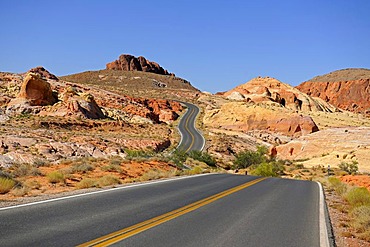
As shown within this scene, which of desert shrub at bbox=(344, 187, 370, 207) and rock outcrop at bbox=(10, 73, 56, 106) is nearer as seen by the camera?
desert shrub at bbox=(344, 187, 370, 207)

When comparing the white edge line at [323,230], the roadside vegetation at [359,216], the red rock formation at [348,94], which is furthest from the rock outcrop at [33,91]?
the red rock formation at [348,94]

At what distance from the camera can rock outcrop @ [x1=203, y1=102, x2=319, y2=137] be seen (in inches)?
3064

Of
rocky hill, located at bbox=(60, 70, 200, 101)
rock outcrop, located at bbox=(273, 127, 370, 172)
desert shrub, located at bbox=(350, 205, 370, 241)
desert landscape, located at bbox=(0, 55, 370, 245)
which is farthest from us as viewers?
rocky hill, located at bbox=(60, 70, 200, 101)

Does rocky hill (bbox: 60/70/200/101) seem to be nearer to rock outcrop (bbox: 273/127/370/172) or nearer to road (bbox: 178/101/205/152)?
road (bbox: 178/101/205/152)

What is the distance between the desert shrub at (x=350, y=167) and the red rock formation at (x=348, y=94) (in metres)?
116

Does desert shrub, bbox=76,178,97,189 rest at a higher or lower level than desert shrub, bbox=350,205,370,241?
higher

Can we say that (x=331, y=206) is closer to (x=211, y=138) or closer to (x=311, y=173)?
(x=311, y=173)

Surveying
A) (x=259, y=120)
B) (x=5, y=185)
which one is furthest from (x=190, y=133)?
(x=5, y=185)

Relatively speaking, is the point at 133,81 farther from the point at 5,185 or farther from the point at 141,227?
the point at 141,227

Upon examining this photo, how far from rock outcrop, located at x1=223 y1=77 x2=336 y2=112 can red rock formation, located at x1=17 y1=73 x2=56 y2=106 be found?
61.7 meters

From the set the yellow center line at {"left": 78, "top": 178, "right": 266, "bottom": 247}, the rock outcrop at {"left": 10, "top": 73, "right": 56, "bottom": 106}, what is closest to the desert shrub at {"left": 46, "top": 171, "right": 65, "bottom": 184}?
the yellow center line at {"left": 78, "top": 178, "right": 266, "bottom": 247}

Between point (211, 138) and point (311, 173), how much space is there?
104 ft

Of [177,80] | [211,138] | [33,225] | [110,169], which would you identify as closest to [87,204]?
[33,225]

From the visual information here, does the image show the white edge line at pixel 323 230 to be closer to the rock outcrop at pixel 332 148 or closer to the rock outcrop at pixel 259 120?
the rock outcrop at pixel 332 148
